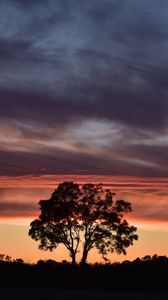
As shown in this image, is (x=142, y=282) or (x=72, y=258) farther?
(x=72, y=258)

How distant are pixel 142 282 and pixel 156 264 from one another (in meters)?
11.0

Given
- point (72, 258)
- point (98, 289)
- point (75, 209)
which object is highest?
point (75, 209)

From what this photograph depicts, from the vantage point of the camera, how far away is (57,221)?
8931cm

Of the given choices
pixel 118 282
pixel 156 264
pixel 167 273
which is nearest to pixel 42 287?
pixel 118 282

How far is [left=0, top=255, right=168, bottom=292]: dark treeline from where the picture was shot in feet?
185

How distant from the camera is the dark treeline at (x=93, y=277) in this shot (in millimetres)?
56312

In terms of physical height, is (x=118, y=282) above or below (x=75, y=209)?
below

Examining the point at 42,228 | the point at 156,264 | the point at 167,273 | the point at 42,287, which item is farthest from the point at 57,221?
the point at 42,287

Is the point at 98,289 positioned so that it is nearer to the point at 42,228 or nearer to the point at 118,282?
the point at 118,282

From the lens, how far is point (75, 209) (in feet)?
293

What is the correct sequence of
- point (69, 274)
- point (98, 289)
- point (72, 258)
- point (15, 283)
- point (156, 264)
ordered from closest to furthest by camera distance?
point (98, 289) < point (15, 283) < point (69, 274) < point (156, 264) < point (72, 258)

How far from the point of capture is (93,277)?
62062 millimetres

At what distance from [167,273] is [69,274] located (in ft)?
30.5

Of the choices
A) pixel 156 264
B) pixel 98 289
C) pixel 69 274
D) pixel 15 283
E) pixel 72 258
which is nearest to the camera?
pixel 98 289
